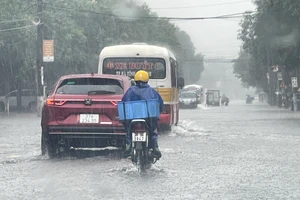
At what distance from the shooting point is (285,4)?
35.4 m

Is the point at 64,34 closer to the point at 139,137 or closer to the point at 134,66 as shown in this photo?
the point at 134,66

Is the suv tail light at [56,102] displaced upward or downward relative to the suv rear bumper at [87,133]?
upward

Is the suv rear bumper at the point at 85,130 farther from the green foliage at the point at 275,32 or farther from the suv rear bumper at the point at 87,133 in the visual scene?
the green foliage at the point at 275,32

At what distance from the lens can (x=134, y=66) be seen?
2167 centimetres

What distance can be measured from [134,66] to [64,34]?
27756 mm

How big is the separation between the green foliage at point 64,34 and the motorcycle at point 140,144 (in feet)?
101

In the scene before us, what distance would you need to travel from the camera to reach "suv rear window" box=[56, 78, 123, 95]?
13203 mm

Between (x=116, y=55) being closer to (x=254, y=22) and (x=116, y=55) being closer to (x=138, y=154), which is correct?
(x=138, y=154)

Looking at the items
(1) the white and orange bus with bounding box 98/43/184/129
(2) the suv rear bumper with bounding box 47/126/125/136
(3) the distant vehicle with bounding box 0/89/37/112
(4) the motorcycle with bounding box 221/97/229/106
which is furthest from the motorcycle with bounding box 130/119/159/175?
(4) the motorcycle with bounding box 221/97/229/106

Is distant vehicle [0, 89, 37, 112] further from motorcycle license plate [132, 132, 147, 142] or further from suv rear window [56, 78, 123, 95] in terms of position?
motorcycle license plate [132, 132, 147, 142]

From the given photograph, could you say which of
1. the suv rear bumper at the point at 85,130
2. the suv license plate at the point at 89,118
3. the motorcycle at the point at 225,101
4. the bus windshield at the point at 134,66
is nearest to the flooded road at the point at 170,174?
the suv rear bumper at the point at 85,130

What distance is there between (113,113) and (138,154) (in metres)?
1.93

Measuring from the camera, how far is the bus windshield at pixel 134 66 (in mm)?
21375

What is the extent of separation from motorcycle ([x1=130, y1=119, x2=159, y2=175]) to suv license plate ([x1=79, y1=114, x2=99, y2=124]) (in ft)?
6.04
